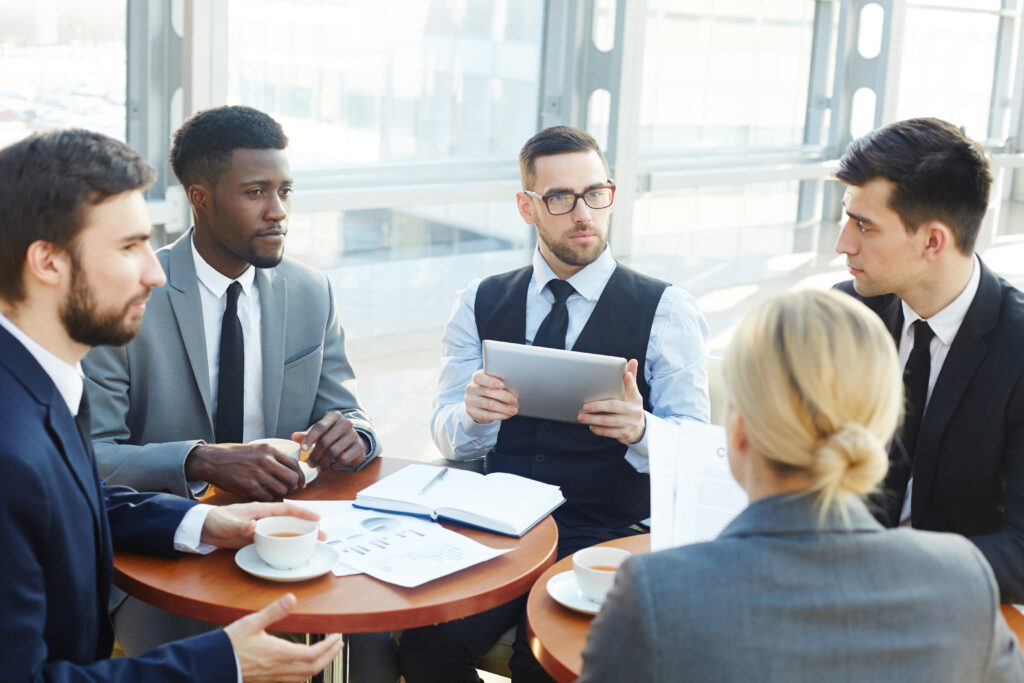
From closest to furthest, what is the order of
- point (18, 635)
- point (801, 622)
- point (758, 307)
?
1. point (801, 622)
2. point (758, 307)
3. point (18, 635)

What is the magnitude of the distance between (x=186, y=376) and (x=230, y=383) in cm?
10

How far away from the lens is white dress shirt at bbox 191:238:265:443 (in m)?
2.32

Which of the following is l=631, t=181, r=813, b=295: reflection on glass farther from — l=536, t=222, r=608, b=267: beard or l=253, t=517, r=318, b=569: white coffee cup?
l=253, t=517, r=318, b=569: white coffee cup

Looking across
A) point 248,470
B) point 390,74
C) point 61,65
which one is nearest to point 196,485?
point 248,470

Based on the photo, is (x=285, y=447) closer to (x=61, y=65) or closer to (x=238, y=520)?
(x=238, y=520)

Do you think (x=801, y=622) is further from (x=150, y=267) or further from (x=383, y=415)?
(x=383, y=415)

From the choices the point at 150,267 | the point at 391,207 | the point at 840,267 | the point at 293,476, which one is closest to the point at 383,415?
the point at 391,207

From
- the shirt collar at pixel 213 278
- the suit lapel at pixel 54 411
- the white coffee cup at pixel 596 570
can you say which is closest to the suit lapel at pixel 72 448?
the suit lapel at pixel 54 411

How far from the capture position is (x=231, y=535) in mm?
1711

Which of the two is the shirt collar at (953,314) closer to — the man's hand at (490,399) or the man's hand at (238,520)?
the man's hand at (490,399)

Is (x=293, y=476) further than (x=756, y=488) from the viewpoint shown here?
Yes

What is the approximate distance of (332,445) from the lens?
2.11m

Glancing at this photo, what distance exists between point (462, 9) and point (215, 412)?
3.85 m

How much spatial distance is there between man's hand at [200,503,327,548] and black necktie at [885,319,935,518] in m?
1.12
